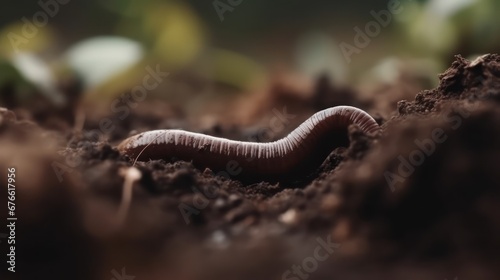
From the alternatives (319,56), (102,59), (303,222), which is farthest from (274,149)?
(319,56)

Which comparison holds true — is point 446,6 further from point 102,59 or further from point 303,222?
point 303,222

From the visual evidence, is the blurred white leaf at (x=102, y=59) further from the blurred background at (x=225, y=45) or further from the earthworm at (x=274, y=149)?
the earthworm at (x=274, y=149)

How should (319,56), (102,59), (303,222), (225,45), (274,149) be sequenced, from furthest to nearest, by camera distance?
1. (225,45)
2. (319,56)
3. (102,59)
4. (274,149)
5. (303,222)

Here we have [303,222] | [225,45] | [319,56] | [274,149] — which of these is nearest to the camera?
[303,222]

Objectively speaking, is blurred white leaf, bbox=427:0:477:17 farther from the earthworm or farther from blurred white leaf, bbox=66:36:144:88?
blurred white leaf, bbox=66:36:144:88

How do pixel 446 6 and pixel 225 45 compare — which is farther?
pixel 225 45

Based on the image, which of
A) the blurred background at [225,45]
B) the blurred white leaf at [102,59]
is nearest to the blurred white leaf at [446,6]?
the blurred background at [225,45]

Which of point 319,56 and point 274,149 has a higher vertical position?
point 319,56
